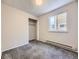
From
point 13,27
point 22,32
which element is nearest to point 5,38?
point 13,27

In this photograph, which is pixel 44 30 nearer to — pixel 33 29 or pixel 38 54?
pixel 33 29

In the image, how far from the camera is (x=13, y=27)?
3.84 m

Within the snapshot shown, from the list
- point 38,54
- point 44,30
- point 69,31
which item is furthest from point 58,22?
point 38,54

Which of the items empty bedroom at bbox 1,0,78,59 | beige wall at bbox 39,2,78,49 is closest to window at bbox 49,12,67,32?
empty bedroom at bbox 1,0,78,59

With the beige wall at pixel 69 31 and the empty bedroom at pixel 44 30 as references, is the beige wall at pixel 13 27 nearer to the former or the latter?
the empty bedroom at pixel 44 30

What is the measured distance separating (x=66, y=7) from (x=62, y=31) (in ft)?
4.67

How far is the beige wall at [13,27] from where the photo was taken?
3.28 metres

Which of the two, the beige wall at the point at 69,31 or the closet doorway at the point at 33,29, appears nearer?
the beige wall at the point at 69,31

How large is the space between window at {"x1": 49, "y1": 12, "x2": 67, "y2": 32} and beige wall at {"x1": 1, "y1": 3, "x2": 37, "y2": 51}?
76.8 inches

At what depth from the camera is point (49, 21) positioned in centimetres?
525

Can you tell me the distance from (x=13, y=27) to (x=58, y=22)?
288 centimetres

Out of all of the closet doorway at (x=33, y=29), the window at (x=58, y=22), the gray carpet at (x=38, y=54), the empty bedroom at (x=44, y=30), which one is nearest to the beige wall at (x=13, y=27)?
the empty bedroom at (x=44, y=30)

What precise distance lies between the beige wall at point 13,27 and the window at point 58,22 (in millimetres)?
1951

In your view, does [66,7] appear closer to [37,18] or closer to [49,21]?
[49,21]
